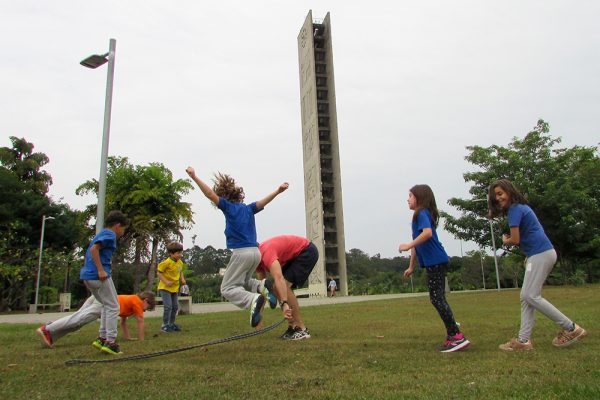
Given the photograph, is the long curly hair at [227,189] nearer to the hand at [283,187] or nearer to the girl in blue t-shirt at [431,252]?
the hand at [283,187]

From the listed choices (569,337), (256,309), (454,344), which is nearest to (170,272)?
(256,309)

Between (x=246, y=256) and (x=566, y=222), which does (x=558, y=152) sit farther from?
(x=246, y=256)

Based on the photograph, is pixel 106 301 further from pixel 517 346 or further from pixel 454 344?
pixel 517 346

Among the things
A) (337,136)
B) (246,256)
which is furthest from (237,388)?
(337,136)

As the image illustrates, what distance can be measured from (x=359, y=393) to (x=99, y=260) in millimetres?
3789

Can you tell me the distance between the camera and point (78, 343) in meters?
7.03

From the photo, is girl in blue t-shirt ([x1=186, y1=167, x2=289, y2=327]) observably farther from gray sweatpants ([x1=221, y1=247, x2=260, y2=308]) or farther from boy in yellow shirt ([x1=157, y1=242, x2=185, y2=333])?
boy in yellow shirt ([x1=157, y1=242, x2=185, y2=333])

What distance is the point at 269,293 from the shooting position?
6098 millimetres

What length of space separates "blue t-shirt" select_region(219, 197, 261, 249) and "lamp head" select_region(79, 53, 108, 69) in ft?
23.0

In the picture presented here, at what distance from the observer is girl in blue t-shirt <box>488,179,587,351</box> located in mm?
5184

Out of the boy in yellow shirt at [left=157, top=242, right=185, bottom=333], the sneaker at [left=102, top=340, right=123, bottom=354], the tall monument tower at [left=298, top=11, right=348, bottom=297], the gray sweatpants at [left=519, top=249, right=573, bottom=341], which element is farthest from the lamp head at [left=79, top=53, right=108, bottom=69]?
the tall monument tower at [left=298, top=11, right=348, bottom=297]

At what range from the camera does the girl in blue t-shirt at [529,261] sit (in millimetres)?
5184

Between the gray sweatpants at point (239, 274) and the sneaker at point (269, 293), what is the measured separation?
0.15 metres

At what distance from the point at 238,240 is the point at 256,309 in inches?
37.0
